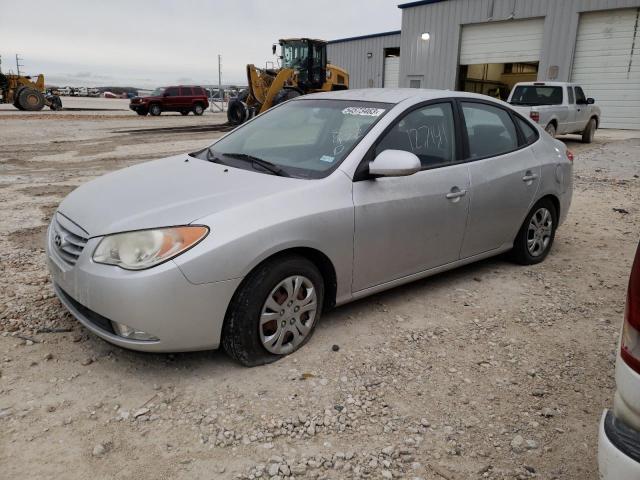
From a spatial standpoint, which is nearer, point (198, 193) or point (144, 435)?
point (144, 435)

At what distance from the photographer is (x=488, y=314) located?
12.4 feet

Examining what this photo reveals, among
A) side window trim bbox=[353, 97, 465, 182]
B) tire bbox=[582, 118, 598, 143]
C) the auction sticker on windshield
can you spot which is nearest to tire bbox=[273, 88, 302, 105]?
tire bbox=[582, 118, 598, 143]

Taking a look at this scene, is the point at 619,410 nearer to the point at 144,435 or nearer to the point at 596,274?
the point at 144,435

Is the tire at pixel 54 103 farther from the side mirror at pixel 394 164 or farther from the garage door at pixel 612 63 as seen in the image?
the side mirror at pixel 394 164

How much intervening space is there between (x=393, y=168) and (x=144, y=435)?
200 centimetres

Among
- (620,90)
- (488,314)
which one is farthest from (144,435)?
(620,90)

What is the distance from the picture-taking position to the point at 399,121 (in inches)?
139

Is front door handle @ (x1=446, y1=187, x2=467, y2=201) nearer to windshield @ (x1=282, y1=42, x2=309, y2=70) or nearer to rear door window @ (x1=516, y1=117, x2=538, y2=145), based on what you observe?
rear door window @ (x1=516, y1=117, x2=538, y2=145)

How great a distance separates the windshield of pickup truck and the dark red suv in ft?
66.1

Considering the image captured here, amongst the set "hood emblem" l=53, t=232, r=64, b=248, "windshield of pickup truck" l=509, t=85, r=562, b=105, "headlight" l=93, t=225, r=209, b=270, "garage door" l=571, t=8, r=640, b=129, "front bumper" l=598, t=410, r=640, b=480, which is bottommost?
"front bumper" l=598, t=410, r=640, b=480

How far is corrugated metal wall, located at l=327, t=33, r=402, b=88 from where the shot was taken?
29.7m

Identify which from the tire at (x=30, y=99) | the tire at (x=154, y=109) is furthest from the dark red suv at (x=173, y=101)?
the tire at (x=30, y=99)

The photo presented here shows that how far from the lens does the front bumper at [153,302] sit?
8.32 ft

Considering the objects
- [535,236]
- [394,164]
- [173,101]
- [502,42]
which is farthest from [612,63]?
[173,101]
